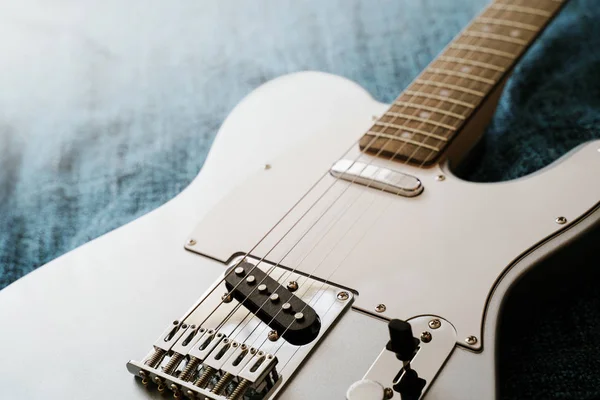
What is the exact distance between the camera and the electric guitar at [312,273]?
0.68 m

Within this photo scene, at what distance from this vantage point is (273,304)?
0.74m

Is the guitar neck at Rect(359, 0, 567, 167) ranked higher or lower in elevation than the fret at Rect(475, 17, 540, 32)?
lower

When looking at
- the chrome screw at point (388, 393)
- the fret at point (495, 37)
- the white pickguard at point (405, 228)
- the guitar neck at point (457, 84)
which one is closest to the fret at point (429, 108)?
the guitar neck at point (457, 84)

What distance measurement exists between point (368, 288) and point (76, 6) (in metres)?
0.99

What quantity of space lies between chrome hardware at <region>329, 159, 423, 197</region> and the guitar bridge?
18 centimetres

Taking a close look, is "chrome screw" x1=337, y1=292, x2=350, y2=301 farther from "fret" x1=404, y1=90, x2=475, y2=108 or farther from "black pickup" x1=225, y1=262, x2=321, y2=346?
"fret" x1=404, y1=90, x2=475, y2=108

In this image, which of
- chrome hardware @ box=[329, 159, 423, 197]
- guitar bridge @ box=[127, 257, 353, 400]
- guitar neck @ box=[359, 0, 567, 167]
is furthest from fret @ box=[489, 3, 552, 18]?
guitar bridge @ box=[127, 257, 353, 400]

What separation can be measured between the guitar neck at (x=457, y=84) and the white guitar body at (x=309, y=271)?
4 centimetres

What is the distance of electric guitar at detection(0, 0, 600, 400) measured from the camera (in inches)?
26.8

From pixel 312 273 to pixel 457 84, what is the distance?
0.42 meters

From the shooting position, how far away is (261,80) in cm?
129

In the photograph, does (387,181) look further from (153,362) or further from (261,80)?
(261,80)

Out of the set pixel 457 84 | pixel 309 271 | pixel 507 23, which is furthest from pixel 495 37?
pixel 309 271

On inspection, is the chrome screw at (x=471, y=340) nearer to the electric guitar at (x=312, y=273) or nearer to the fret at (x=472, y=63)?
the electric guitar at (x=312, y=273)
